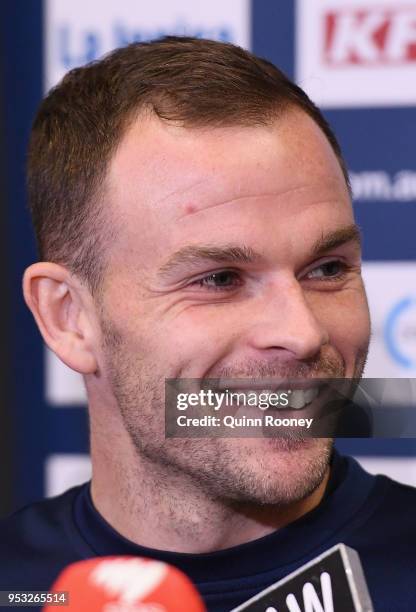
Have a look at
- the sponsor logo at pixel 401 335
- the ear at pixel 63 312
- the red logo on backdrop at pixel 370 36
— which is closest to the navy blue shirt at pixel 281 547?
the ear at pixel 63 312

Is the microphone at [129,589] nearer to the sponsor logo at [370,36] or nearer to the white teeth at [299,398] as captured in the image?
the white teeth at [299,398]

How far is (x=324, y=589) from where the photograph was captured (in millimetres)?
675

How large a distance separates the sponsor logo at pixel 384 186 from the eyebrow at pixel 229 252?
53 centimetres

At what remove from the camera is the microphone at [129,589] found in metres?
0.65

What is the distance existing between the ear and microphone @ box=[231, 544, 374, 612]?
39cm

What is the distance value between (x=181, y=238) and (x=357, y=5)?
69cm

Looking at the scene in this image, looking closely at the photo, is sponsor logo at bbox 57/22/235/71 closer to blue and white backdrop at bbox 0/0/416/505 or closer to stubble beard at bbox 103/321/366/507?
blue and white backdrop at bbox 0/0/416/505

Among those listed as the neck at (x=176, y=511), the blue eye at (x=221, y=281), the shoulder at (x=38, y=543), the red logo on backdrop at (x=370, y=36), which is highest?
the red logo on backdrop at (x=370, y=36)

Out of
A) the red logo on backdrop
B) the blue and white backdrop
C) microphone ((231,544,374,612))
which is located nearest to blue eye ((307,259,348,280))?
microphone ((231,544,374,612))

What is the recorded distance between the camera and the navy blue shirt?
94 cm

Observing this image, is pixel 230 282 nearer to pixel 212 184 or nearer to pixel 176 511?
pixel 212 184

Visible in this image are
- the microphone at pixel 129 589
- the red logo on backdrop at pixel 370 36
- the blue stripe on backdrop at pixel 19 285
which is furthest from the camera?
the blue stripe on backdrop at pixel 19 285

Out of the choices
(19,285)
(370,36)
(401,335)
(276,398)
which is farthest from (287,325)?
(19,285)

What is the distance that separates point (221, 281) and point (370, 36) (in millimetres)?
695
